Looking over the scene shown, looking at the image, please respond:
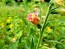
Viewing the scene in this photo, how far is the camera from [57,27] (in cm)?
355

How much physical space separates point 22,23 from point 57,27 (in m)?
0.47

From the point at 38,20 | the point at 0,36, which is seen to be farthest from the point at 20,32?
the point at 38,20

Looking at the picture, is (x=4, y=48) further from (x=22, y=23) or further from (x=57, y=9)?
(x=57, y=9)

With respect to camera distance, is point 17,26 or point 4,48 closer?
point 4,48

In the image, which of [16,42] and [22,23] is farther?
[22,23]

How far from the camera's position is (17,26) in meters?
3.23

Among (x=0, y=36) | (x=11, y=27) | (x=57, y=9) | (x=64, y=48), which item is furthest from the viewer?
(x=11, y=27)

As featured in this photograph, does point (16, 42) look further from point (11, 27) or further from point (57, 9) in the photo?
point (57, 9)

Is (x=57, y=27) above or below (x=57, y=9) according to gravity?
below

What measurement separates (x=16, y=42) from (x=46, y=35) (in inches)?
23.2

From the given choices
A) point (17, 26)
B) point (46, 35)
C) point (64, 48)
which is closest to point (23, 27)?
point (17, 26)

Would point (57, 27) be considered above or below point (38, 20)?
below

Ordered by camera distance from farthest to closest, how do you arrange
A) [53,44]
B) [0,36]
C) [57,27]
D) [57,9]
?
[57,27] < [0,36] < [53,44] < [57,9]

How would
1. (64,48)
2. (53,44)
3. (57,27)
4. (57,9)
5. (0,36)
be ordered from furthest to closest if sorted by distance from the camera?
(57,27) → (0,36) → (53,44) → (64,48) → (57,9)
